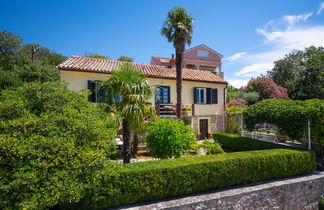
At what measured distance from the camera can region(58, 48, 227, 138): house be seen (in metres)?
12.9

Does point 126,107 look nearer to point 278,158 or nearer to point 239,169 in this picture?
point 239,169

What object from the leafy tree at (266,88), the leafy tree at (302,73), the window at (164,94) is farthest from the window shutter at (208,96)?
the leafy tree at (302,73)

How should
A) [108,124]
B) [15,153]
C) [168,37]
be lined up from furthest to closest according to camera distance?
1. [168,37]
2. [108,124]
3. [15,153]

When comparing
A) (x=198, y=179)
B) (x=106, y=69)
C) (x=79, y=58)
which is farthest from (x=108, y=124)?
(x=79, y=58)

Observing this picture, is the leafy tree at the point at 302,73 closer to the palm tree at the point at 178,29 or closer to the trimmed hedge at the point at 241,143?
the trimmed hedge at the point at 241,143

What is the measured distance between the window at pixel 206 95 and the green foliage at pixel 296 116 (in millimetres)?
7427

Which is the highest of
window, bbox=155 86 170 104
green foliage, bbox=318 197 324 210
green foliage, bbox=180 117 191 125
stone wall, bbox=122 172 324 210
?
window, bbox=155 86 170 104

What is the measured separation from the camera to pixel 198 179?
18.6ft

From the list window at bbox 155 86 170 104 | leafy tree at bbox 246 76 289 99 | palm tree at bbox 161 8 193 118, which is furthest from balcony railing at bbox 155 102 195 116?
leafy tree at bbox 246 76 289 99

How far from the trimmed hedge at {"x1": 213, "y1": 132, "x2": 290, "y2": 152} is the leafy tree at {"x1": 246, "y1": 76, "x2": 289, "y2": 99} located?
63.2 ft

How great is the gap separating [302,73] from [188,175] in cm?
3735

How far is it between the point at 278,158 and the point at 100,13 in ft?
42.8

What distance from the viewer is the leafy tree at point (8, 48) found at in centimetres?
2519

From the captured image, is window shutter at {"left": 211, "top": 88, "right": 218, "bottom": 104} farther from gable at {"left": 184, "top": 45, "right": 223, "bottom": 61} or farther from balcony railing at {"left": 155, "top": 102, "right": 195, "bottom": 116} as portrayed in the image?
gable at {"left": 184, "top": 45, "right": 223, "bottom": 61}
